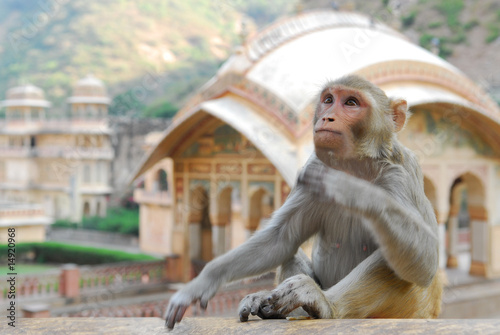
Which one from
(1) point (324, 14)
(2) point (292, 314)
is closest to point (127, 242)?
(1) point (324, 14)

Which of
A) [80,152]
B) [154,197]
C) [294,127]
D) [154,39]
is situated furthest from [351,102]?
[154,39]

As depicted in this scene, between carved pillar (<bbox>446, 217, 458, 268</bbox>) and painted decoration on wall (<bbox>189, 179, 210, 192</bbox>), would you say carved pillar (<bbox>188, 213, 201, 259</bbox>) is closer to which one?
painted decoration on wall (<bbox>189, 179, 210, 192</bbox>)

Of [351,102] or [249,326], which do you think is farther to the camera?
[351,102]

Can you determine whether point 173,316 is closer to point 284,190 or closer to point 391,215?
point 391,215

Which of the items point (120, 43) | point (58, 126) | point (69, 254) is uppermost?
point (120, 43)

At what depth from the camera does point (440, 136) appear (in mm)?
11219

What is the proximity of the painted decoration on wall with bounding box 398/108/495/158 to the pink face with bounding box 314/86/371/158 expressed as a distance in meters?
8.23

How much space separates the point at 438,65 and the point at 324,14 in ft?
7.10

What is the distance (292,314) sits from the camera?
2.48 m

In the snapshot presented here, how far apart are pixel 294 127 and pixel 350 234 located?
20.0ft

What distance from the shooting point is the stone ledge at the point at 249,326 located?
6.46 ft

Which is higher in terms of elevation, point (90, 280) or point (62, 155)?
point (62, 155)

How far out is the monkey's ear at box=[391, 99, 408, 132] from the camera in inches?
108

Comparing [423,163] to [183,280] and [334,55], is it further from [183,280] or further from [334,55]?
[183,280]
